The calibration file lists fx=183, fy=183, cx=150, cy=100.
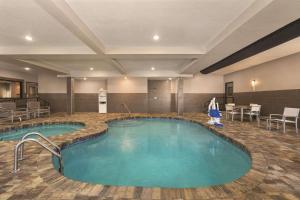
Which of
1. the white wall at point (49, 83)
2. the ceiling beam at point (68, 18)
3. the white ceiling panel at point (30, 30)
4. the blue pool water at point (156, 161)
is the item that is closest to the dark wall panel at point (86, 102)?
the white wall at point (49, 83)

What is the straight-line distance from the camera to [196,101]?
12797 mm

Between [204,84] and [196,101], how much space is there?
4.22ft

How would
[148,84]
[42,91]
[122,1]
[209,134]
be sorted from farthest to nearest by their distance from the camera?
[148,84] < [42,91] < [209,134] < [122,1]

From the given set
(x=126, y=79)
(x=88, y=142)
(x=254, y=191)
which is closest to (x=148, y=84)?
(x=126, y=79)

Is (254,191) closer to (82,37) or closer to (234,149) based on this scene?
(234,149)

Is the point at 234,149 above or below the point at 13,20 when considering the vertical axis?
below

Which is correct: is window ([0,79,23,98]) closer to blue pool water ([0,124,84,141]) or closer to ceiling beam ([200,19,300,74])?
blue pool water ([0,124,84,141])

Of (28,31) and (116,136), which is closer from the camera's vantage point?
(28,31)

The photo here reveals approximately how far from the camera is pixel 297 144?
417 cm

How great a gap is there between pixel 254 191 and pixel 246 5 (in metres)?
3.03

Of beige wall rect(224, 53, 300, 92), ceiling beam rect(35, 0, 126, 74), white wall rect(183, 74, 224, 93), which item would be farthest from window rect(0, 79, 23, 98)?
beige wall rect(224, 53, 300, 92)

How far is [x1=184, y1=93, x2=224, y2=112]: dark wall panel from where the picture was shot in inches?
498

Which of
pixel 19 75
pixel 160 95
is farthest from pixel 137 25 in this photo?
pixel 19 75

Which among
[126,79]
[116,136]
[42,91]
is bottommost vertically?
[116,136]
